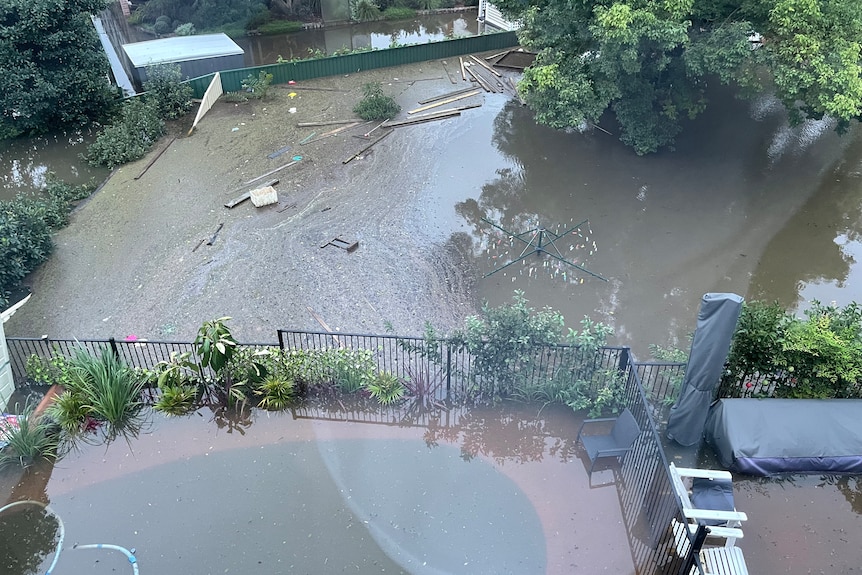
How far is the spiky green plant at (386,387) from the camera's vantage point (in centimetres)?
880

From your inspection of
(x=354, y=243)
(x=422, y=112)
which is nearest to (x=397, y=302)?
(x=354, y=243)

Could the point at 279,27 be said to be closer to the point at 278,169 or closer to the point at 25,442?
the point at 278,169

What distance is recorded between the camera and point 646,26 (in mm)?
11789

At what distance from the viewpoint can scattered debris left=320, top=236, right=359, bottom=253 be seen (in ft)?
41.2

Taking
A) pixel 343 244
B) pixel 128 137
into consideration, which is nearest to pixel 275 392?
pixel 343 244

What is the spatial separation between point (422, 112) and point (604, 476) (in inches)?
522

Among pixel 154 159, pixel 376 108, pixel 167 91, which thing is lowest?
pixel 154 159

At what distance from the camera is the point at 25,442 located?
8016 mm

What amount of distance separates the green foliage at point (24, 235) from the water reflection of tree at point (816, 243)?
13631 mm

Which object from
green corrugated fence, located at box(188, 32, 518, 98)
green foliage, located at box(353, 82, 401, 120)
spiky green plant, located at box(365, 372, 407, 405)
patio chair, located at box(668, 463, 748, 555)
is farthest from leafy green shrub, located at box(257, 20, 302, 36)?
patio chair, located at box(668, 463, 748, 555)

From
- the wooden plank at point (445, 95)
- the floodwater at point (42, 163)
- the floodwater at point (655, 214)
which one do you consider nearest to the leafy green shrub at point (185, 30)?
the floodwater at point (42, 163)

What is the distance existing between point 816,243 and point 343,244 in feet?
31.8

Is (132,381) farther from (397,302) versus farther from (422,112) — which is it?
(422,112)

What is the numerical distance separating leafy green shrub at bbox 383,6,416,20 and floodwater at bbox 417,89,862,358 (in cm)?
1459
